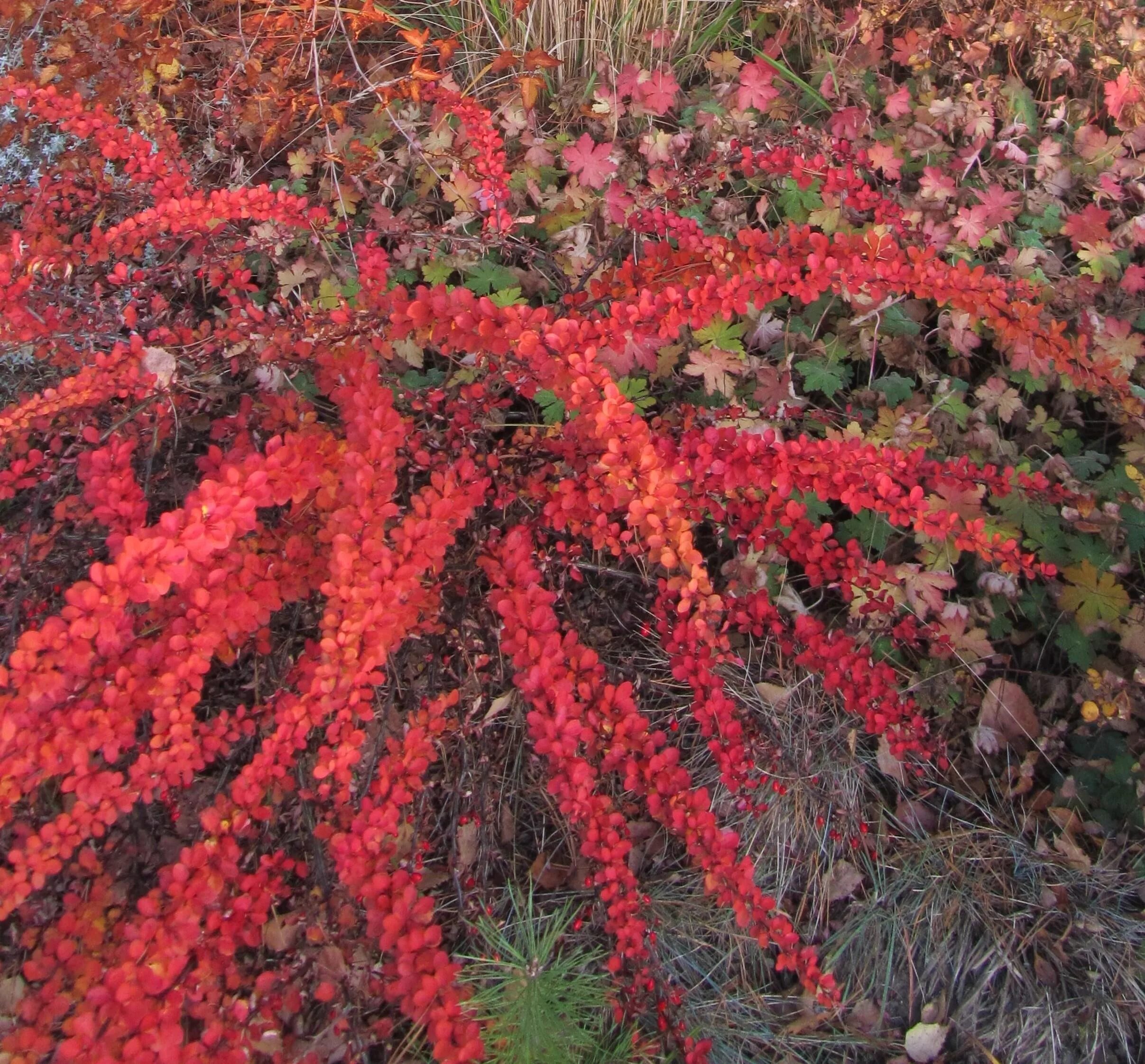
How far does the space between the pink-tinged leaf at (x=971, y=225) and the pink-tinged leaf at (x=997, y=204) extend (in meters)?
0.02

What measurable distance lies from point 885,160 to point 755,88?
457 mm

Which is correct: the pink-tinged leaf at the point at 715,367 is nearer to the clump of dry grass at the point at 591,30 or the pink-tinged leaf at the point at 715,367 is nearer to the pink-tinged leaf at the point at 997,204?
the pink-tinged leaf at the point at 997,204

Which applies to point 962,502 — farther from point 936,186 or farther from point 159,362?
point 159,362

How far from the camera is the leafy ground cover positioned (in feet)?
4.32

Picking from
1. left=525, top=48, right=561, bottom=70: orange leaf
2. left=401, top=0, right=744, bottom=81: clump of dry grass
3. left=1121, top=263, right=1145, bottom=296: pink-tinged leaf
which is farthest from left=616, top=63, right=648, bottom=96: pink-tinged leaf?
left=1121, top=263, right=1145, bottom=296: pink-tinged leaf

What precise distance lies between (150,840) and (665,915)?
1.07m

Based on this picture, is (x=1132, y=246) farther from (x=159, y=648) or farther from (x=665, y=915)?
(x=159, y=648)

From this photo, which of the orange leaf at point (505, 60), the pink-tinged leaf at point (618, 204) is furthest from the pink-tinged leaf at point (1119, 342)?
the orange leaf at point (505, 60)

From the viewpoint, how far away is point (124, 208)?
246cm

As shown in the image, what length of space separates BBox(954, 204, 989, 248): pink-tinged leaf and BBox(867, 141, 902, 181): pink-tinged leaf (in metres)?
0.23

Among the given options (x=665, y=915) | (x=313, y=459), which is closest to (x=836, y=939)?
(x=665, y=915)

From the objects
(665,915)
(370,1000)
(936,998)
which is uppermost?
(370,1000)

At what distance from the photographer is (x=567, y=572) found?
1.91 m

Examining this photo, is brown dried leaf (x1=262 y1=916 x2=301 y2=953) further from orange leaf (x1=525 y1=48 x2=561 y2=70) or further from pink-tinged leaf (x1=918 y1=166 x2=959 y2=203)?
pink-tinged leaf (x1=918 y1=166 x2=959 y2=203)
